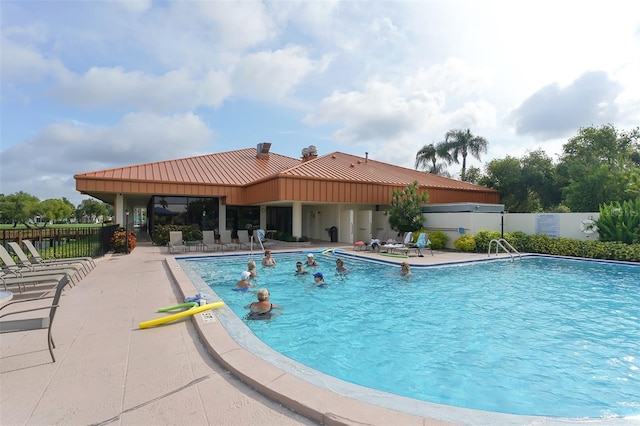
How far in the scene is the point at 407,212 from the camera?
19.0 meters

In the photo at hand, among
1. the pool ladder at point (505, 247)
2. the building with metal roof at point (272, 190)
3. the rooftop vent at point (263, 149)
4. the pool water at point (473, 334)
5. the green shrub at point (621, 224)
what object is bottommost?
the pool water at point (473, 334)

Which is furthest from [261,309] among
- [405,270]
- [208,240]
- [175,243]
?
[208,240]

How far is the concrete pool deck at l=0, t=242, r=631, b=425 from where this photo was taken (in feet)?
9.21

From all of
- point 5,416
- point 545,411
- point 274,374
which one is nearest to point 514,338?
point 545,411

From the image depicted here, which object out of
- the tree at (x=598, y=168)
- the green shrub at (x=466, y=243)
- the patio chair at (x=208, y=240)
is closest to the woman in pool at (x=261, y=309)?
the patio chair at (x=208, y=240)

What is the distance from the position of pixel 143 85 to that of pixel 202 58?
235 cm

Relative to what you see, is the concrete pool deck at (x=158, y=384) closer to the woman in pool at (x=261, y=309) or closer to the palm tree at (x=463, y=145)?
the woman in pool at (x=261, y=309)

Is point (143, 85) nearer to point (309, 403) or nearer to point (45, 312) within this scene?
point (45, 312)

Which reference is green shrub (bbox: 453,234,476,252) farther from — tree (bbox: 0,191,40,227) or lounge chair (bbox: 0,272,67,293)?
tree (bbox: 0,191,40,227)

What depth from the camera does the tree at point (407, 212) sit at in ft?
62.0

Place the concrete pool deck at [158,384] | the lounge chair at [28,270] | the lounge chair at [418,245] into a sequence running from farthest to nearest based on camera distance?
1. the lounge chair at [418,245]
2. the lounge chair at [28,270]
3. the concrete pool deck at [158,384]

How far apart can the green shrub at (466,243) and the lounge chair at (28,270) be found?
1606 cm

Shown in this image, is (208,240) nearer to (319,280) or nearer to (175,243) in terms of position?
(175,243)

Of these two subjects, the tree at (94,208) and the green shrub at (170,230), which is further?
the tree at (94,208)
